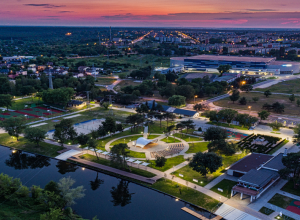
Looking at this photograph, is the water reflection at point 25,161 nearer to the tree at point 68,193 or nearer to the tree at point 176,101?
the tree at point 68,193

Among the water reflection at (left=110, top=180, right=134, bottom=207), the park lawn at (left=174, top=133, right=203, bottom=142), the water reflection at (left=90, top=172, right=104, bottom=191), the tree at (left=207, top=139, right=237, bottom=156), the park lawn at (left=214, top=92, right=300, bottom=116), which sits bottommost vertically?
the water reflection at (left=110, top=180, right=134, bottom=207)

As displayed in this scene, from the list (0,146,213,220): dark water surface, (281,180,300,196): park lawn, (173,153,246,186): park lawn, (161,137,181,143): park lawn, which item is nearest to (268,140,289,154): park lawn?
(173,153,246,186): park lawn

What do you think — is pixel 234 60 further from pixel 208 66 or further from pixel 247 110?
pixel 247 110

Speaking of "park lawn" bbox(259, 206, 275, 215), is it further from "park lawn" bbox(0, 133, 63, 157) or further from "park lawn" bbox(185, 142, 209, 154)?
"park lawn" bbox(0, 133, 63, 157)

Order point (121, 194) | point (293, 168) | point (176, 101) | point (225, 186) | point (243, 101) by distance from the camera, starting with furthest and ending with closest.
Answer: point (243, 101)
point (176, 101)
point (121, 194)
point (225, 186)
point (293, 168)

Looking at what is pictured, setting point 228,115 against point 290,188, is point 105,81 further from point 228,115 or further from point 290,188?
point 290,188

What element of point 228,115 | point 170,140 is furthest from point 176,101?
point 170,140

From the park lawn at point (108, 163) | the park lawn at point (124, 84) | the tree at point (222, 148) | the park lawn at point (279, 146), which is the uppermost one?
the park lawn at point (124, 84)

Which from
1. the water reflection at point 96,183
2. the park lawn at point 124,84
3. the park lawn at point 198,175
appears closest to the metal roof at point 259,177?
the park lawn at point 198,175
